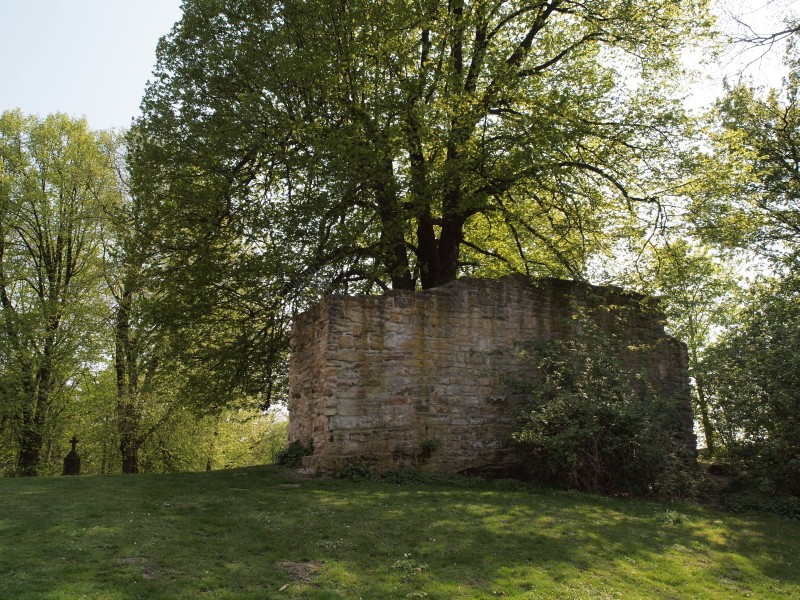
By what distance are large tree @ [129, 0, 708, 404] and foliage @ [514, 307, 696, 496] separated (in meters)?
3.49

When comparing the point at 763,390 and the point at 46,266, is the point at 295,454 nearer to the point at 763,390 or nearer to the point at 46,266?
the point at 763,390

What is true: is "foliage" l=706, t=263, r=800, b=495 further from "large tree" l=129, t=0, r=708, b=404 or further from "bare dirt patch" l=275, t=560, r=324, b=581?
"bare dirt patch" l=275, t=560, r=324, b=581

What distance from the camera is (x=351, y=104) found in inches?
588

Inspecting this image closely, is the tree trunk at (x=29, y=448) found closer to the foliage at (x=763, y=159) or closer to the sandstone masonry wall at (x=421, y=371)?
the sandstone masonry wall at (x=421, y=371)

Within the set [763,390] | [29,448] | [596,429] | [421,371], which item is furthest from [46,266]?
[763,390]

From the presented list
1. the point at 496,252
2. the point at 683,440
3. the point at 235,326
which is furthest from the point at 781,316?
the point at 235,326

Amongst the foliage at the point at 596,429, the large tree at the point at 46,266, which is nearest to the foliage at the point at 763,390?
the foliage at the point at 596,429

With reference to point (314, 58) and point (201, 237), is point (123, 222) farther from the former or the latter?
point (314, 58)

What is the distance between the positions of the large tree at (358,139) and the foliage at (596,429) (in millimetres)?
3492

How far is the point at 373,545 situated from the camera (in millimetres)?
7578

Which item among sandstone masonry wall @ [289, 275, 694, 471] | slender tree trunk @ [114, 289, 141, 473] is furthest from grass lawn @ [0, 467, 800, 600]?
slender tree trunk @ [114, 289, 141, 473]

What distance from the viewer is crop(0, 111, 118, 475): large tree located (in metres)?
21.8

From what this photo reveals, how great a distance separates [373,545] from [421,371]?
17.8 ft

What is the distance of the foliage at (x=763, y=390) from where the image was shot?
11898 mm
